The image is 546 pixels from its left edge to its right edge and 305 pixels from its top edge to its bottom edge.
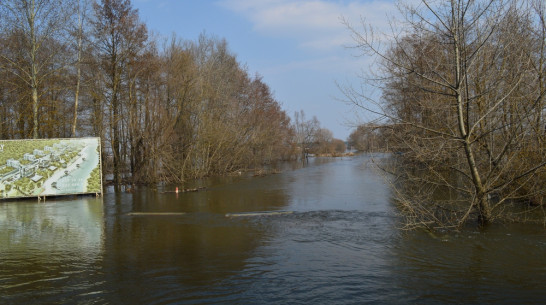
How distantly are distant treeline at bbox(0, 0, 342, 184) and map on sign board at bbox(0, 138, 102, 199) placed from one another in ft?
10.3

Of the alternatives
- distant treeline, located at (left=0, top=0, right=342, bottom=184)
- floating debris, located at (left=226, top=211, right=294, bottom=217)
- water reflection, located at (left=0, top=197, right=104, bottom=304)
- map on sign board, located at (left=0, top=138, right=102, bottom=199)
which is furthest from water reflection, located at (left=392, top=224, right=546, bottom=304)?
distant treeline, located at (left=0, top=0, right=342, bottom=184)

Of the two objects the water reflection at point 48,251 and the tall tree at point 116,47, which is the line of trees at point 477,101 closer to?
the water reflection at point 48,251

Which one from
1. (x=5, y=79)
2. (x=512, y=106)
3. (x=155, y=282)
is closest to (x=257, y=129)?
(x=5, y=79)

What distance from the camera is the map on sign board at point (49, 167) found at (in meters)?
16.9

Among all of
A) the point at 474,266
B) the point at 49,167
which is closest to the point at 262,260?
the point at 474,266

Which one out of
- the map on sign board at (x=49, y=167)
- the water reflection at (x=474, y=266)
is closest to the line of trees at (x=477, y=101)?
the water reflection at (x=474, y=266)

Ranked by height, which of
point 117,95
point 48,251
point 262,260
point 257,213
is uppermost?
point 117,95

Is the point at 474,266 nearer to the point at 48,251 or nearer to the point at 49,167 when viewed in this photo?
the point at 48,251

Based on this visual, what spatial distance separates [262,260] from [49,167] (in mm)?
13687

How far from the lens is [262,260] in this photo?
26.5ft

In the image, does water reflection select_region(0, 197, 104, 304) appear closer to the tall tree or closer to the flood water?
the flood water

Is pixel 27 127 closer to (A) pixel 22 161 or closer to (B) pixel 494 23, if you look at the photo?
(A) pixel 22 161

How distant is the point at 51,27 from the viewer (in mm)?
19562

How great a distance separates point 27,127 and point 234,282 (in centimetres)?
2095
